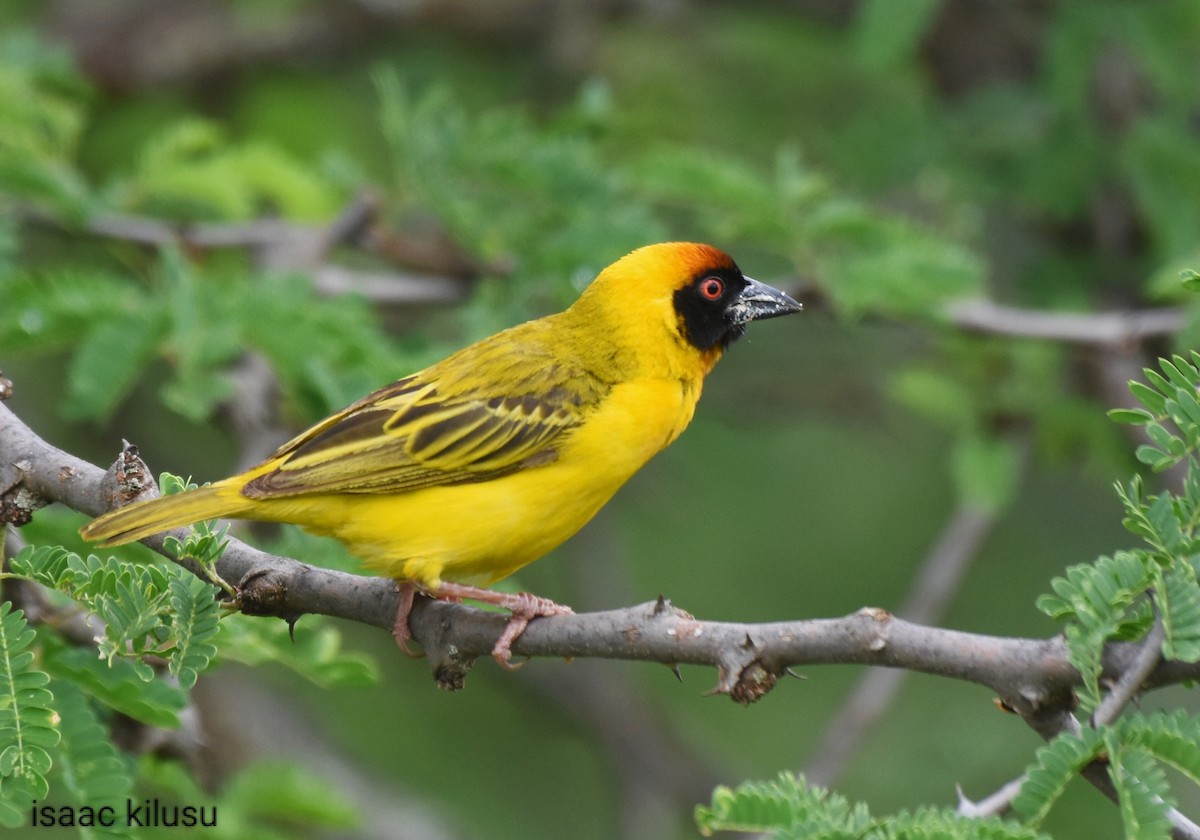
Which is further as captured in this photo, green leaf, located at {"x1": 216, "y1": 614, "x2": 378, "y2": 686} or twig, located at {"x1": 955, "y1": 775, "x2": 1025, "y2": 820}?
green leaf, located at {"x1": 216, "y1": 614, "x2": 378, "y2": 686}

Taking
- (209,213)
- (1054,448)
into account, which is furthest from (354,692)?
(1054,448)

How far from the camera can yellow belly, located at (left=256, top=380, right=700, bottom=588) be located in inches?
144

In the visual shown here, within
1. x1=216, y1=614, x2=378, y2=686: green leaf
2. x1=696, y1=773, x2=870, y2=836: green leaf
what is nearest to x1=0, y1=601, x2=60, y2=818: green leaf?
x1=216, y1=614, x2=378, y2=686: green leaf

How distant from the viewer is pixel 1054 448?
21.4ft

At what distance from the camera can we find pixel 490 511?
148 inches

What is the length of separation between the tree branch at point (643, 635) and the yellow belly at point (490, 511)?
29 cm

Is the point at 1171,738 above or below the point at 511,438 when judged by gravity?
below

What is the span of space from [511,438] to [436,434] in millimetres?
209

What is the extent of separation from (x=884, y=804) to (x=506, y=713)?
7.49ft

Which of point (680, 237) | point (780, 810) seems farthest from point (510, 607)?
point (680, 237)

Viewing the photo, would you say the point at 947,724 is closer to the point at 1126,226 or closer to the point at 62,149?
the point at 1126,226

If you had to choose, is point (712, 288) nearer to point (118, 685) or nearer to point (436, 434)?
point (436, 434)

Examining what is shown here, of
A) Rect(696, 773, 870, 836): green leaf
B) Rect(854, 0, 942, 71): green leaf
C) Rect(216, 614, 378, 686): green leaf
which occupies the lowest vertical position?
Rect(216, 614, 378, 686): green leaf

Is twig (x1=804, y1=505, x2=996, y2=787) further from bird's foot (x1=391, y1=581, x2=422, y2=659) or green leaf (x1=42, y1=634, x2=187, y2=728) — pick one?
green leaf (x1=42, y1=634, x2=187, y2=728)
